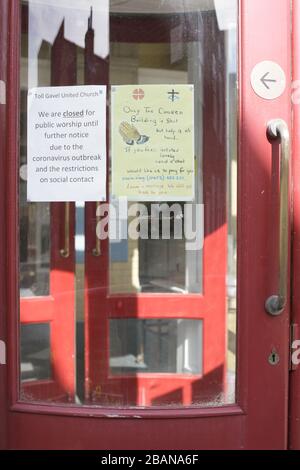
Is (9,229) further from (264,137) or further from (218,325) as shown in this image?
(218,325)

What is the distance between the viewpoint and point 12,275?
170 cm

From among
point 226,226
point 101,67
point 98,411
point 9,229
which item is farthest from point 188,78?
point 98,411

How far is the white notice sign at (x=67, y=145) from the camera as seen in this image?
67.7 inches

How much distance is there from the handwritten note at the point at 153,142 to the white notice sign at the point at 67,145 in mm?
76

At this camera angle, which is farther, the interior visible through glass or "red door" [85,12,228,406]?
"red door" [85,12,228,406]

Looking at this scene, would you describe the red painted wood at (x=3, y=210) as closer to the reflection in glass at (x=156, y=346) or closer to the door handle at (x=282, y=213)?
the door handle at (x=282, y=213)

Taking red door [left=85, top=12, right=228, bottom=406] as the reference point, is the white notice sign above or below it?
above

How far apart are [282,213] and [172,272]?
123 cm

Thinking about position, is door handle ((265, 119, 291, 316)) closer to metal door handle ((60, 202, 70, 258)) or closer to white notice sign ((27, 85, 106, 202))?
white notice sign ((27, 85, 106, 202))

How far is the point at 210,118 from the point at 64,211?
875 mm

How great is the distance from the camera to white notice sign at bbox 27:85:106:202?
5.64ft

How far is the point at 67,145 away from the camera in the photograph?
1.72 metres

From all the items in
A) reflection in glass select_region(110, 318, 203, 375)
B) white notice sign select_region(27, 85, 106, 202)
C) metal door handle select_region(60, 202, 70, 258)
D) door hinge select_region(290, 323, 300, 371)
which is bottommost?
reflection in glass select_region(110, 318, 203, 375)

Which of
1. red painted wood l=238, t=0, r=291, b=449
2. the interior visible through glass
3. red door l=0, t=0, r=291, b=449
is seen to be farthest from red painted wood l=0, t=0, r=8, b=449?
red painted wood l=238, t=0, r=291, b=449
